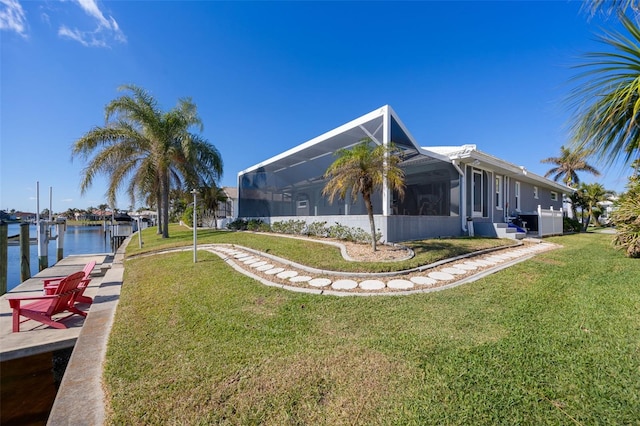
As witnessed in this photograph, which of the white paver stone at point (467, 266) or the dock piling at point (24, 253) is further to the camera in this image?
the dock piling at point (24, 253)

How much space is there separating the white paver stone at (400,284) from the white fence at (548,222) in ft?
38.8

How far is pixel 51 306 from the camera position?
4.28m

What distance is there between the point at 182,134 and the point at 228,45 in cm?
573

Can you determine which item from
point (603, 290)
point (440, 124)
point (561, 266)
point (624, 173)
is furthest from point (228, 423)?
point (440, 124)

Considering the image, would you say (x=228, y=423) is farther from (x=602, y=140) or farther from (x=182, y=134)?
(x=182, y=134)

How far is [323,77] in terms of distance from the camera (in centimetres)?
1430

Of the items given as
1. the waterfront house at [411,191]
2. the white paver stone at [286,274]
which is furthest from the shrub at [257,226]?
the white paver stone at [286,274]

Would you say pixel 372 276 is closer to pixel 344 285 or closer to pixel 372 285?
pixel 372 285

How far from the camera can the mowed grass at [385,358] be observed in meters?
1.93

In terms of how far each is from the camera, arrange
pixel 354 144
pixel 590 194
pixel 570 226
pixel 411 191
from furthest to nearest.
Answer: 1. pixel 590 194
2. pixel 570 226
3. pixel 411 191
4. pixel 354 144

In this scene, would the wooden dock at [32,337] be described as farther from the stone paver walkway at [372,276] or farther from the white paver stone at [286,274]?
the white paver stone at [286,274]

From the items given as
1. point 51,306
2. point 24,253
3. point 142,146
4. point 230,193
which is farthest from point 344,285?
point 230,193

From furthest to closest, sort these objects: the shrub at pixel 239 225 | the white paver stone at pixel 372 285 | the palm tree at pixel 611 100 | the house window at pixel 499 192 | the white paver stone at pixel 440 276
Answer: the shrub at pixel 239 225 → the house window at pixel 499 192 → the white paver stone at pixel 440 276 → the white paver stone at pixel 372 285 → the palm tree at pixel 611 100

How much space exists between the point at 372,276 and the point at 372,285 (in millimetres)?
464
